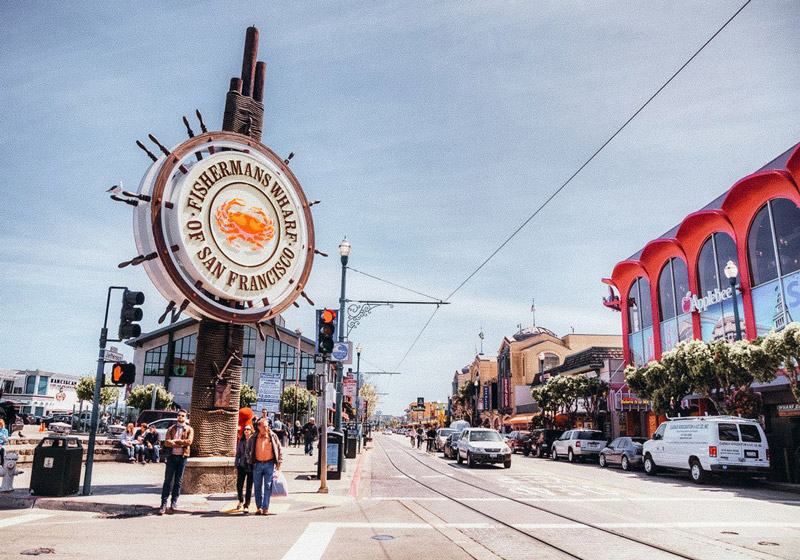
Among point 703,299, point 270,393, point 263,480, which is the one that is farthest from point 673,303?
point 263,480

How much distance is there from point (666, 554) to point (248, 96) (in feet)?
42.3

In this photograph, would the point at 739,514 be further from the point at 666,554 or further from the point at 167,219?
the point at 167,219

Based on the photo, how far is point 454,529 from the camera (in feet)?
29.5

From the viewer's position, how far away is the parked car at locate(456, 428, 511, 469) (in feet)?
78.1

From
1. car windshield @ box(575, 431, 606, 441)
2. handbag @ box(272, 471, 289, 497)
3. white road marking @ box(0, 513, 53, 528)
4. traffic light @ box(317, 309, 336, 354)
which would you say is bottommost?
white road marking @ box(0, 513, 53, 528)

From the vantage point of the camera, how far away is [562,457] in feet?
108

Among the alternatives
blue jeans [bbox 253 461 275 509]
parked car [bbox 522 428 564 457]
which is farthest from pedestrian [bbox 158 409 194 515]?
parked car [bbox 522 428 564 457]

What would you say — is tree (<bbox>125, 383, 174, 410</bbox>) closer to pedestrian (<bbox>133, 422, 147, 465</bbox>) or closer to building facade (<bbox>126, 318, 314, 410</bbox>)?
building facade (<bbox>126, 318, 314, 410</bbox>)

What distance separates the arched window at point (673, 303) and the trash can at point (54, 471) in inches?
1111

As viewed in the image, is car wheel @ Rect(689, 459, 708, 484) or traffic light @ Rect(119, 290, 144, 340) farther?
car wheel @ Rect(689, 459, 708, 484)

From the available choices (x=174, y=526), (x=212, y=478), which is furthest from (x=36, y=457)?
(x=174, y=526)

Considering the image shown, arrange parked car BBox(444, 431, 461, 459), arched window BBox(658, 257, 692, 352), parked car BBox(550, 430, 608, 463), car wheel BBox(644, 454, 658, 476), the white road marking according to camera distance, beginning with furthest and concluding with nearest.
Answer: parked car BBox(444, 431, 461, 459), arched window BBox(658, 257, 692, 352), parked car BBox(550, 430, 608, 463), car wheel BBox(644, 454, 658, 476), the white road marking

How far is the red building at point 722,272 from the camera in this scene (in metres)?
23.2

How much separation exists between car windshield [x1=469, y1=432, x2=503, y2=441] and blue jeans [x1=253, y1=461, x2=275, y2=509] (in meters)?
16.1
